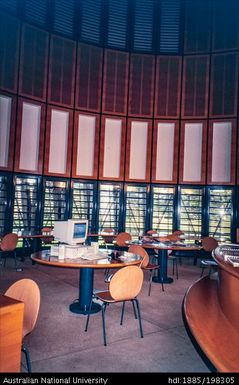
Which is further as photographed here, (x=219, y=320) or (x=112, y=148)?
(x=112, y=148)

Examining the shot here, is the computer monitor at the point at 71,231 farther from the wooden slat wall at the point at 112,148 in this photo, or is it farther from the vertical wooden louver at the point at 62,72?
the vertical wooden louver at the point at 62,72

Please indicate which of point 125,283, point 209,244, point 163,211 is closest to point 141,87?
point 163,211

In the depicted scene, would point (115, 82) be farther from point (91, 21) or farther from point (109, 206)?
point (109, 206)

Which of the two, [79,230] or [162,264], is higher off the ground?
[79,230]

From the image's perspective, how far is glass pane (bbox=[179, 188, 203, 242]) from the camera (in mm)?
9164

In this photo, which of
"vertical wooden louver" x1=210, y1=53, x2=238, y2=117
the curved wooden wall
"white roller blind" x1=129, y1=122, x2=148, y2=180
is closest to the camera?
the curved wooden wall

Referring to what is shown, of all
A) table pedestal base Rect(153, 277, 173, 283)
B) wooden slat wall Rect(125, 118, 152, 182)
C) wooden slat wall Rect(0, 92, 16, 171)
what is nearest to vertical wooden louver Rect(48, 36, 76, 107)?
wooden slat wall Rect(0, 92, 16, 171)

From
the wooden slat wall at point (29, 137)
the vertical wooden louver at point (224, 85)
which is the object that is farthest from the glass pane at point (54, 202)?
the vertical wooden louver at point (224, 85)

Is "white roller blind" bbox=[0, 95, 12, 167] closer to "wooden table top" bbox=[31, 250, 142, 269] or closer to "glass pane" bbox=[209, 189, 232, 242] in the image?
"wooden table top" bbox=[31, 250, 142, 269]

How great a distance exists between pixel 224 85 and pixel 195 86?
32.6 inches

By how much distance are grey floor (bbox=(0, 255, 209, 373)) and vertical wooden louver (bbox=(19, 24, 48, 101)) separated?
535 centimetres

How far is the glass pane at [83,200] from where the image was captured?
8.99m

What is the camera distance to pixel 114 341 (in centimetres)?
336
